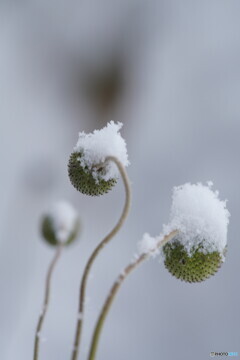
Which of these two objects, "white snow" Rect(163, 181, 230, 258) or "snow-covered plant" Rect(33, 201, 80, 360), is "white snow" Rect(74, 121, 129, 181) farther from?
"snow-covered plant" Rect(33, 201, 80, 360)

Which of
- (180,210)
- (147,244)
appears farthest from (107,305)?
(180,210)

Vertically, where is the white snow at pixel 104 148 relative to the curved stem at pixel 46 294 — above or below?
above

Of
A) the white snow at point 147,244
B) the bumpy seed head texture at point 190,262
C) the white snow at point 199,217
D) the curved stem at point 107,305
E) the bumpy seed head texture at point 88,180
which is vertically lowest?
the curved stem at point 107,305

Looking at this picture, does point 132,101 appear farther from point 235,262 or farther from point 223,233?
point 223,233

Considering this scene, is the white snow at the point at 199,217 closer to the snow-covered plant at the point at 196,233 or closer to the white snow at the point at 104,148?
the snow-covered plant at the point at 196,233

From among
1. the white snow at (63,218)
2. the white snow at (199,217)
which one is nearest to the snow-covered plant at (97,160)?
the white snow at (199,217)

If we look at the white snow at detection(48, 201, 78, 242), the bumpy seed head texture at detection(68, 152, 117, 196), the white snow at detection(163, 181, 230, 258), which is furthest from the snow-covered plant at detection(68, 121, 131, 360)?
the white snow at detection(48, 201, 78, 242)
